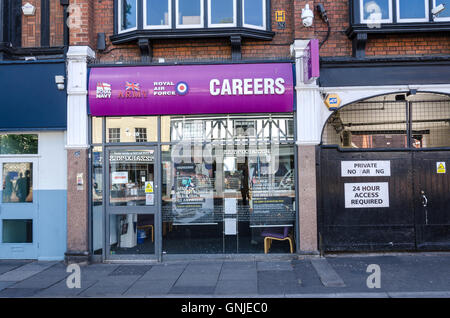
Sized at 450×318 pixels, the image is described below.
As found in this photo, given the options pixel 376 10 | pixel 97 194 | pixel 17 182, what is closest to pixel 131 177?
pixel 97 194

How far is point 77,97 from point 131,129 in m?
1.32

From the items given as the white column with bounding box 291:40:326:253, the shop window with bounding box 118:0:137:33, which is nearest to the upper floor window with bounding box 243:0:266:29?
the white column with bounding box 291:40:326:253

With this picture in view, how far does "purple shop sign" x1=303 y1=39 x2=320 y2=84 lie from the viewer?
21.9ft

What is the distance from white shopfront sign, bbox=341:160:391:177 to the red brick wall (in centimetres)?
703

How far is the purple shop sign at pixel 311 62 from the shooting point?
262 inches

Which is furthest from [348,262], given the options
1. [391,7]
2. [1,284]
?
[1,284]

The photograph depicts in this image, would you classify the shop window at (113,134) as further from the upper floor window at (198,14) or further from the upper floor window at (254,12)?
the upper floor window at (254,12)

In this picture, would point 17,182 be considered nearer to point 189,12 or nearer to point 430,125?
point 189,12

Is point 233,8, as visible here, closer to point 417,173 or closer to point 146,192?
point 146,192

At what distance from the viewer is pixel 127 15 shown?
807cm

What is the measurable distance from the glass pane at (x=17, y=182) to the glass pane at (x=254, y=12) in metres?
5.94

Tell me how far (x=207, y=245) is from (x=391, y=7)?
6.57 meters

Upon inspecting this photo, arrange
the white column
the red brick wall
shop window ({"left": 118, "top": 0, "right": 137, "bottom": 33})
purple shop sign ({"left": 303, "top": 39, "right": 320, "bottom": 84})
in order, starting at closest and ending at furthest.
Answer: purple shop sign ({"left": 303, "top": 39, "right": 320, "bottom": 84})
the white column
shop window ({"left": 118, "top": 0, "right": 137, "bottom": 33})
the red brick wall

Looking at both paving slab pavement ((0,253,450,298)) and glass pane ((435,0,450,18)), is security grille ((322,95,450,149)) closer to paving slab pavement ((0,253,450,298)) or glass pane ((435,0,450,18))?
glass pane ((435,0,450,18))
